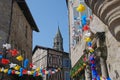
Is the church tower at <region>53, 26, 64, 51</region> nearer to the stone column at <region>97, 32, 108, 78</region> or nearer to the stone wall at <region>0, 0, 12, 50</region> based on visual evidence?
the stone wall at <region>0, 0, 12, 50</region>

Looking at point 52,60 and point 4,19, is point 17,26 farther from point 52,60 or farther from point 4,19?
point 52,60

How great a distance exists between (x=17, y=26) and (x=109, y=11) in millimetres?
12292

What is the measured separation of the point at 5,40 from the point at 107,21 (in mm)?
9945

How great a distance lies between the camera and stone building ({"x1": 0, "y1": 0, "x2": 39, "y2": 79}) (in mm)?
12863

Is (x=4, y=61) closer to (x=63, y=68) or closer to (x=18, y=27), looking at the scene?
(x=18, y=27)

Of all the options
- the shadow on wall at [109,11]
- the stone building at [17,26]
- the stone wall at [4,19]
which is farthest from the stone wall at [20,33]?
the shadow on wall at [109,11]

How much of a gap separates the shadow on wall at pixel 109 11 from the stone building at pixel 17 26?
970cm

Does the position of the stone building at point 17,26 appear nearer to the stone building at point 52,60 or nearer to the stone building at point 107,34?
the stone building at point 107,34

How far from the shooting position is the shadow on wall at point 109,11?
3.05 meters

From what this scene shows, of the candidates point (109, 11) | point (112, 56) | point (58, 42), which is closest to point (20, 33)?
point (112, 56)

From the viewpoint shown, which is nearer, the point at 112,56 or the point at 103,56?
the point at 112,56

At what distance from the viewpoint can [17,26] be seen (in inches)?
587

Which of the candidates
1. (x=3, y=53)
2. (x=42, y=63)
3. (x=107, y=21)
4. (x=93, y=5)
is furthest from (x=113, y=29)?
(x=42, y=63)

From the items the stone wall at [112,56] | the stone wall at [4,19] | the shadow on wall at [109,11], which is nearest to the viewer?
the shadow on wall at [109,11]
